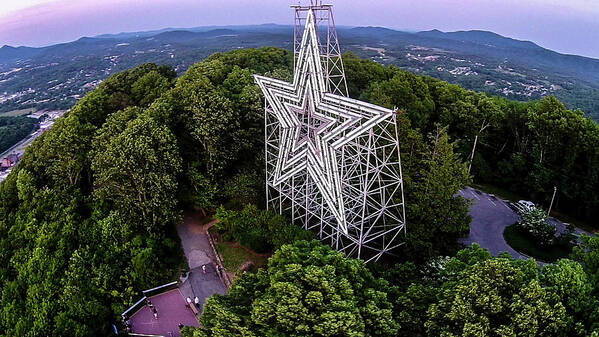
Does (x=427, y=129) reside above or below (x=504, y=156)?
above

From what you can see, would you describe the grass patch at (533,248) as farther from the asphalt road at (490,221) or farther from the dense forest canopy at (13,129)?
the dense forest canopy at (13,129)

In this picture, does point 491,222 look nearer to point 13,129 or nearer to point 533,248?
point 533,248

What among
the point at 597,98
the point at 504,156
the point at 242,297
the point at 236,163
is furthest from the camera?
the point at 597,98

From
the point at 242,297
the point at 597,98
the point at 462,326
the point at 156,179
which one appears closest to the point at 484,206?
the point at 462,326

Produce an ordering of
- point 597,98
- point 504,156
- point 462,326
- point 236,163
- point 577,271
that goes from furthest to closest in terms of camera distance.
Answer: point 597,98
point 504,156
point 236,163
point 577,271
point 462,326

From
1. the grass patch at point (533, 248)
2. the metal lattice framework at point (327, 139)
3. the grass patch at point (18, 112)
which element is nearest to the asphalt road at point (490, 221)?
the grass patch at point (533, 248)

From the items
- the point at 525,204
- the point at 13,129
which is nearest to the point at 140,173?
the point at 525,204

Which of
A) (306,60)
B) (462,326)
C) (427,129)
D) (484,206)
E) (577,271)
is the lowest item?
(484,206)

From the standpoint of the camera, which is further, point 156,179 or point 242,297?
point 156,179

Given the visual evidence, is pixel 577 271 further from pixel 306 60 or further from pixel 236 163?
pixel 236 163
